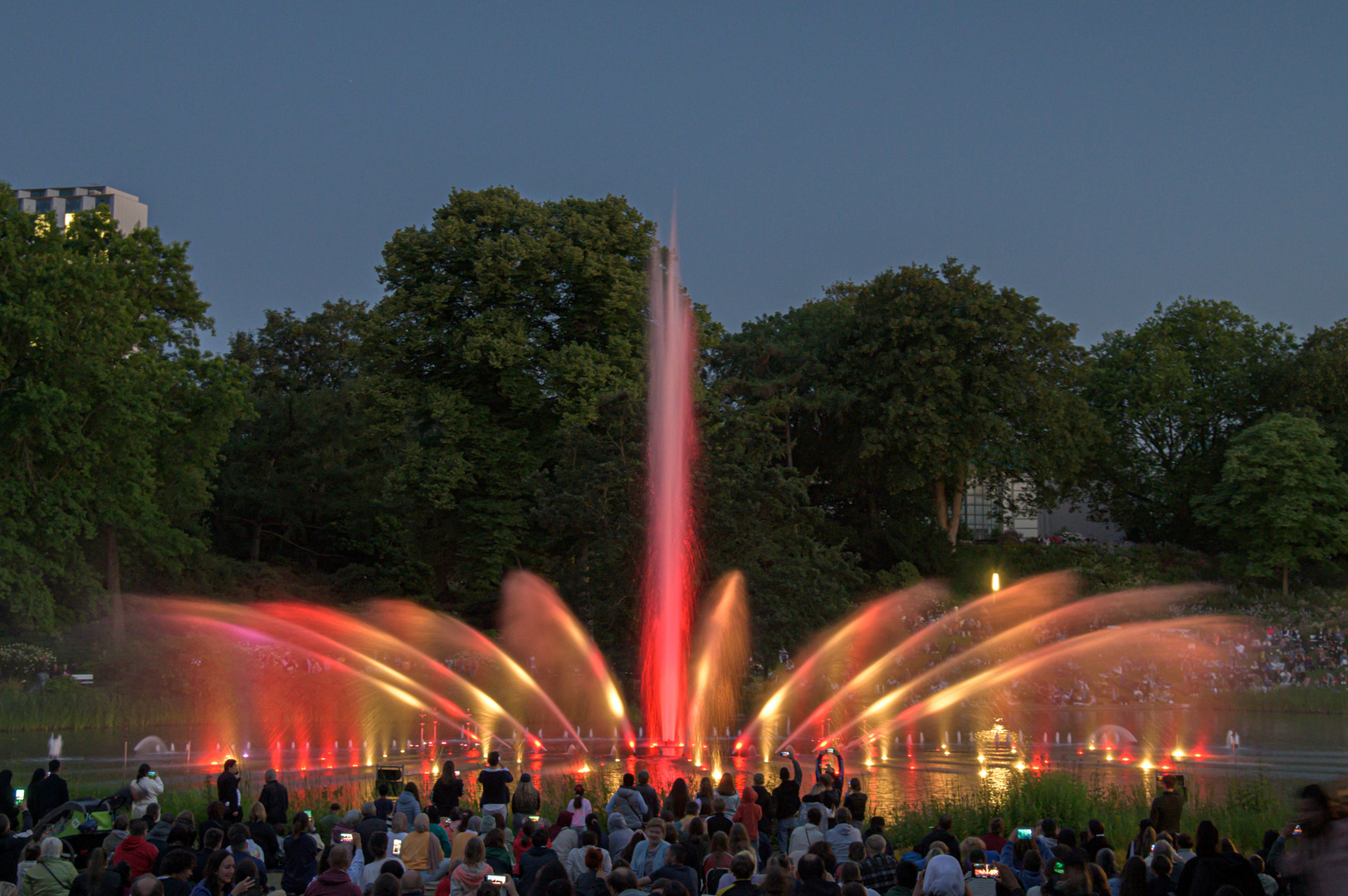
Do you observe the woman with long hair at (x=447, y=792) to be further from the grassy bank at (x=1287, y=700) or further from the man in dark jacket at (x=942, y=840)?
the grassy bank at (x=1287, y=700)

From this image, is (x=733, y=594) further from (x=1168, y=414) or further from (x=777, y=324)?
(x=1168, y=414)

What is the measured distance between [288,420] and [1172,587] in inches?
1727

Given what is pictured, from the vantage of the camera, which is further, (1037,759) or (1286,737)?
(1286,737)

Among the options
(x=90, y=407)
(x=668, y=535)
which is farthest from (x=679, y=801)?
(x=90, y=407)

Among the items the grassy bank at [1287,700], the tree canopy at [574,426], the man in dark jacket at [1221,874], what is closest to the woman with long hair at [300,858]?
the man in dark jacket at [1221,874]

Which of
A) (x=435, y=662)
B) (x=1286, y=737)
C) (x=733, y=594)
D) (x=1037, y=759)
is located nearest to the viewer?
(x=1037, y=759)

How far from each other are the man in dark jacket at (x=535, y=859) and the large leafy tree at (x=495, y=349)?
3503 centimetres

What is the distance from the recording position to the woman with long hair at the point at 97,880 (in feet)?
38.0

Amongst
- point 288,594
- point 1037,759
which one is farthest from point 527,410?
point 1037,759

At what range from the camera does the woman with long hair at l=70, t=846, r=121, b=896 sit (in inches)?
456

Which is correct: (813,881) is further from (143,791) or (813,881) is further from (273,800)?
(143,791)

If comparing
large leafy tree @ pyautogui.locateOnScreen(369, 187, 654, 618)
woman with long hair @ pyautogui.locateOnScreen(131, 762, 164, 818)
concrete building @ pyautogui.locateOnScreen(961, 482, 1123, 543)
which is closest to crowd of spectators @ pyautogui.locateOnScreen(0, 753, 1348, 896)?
woman with long hair @ pyautogui.locateOnScreen(131, 762, 164, 818)

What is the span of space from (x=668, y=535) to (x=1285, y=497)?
36612mm

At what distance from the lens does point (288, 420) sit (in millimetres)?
63719
